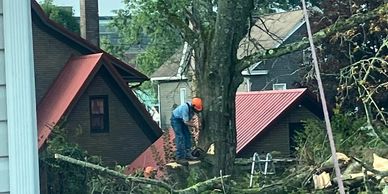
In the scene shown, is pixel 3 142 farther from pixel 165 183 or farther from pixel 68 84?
pixel 68 84

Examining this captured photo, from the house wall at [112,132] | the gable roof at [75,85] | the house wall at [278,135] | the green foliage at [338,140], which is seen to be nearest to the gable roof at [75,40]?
the gable roof at [75,85]

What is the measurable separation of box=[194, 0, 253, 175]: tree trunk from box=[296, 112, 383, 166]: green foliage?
1.04m

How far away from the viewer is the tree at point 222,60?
35.8 feet

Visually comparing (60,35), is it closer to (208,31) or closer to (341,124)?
(208,31)

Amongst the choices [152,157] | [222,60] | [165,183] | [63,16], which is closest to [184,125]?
[222,60]

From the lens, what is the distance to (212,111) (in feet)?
36.4

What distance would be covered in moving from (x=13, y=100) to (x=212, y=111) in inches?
299

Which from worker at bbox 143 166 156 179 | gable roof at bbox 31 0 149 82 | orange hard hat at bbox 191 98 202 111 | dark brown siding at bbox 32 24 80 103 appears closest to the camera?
worker at bbox 143 166 156 179

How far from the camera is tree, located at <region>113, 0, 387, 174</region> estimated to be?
10.9 m

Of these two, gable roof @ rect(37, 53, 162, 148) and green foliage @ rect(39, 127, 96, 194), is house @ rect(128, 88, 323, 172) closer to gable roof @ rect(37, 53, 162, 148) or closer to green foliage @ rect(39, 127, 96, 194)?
gable roof @ rect(37, 53, 162, 148)

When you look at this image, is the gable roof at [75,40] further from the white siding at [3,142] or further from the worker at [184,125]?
the white siding at [3,142]

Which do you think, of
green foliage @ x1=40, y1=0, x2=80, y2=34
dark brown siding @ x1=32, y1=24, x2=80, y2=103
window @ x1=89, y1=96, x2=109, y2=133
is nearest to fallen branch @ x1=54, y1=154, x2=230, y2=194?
dark brown siding @ x1=32, y1=24, x2=80, y2=103

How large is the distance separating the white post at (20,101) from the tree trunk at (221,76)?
7.26 m

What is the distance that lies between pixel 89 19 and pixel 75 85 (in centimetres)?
459
